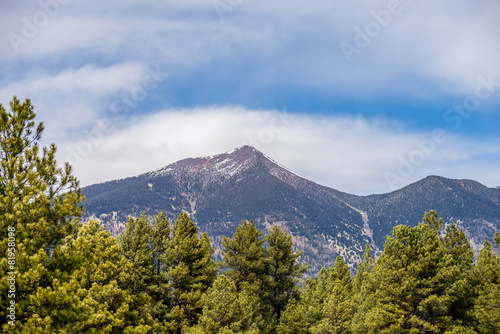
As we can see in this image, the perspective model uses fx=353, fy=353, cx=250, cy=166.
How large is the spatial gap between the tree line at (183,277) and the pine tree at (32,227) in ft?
0.11

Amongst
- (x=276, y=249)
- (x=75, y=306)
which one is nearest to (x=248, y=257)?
(x=276, y=249)

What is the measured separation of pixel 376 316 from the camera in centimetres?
2477

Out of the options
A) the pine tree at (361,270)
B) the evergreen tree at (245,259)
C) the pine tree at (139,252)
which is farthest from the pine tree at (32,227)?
the pine tree at (361,270)

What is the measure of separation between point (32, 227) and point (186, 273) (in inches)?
835

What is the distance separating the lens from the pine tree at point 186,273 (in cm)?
2975

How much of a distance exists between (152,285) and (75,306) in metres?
20.6

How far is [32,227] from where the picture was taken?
34.4ft

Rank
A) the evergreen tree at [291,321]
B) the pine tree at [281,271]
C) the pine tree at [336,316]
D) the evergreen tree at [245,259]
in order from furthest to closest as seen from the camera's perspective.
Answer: the pine tree at [281,271] < the evergreen tree at [245,259] < the evergreen tree at [291,321] < the pine tree at [336,316]

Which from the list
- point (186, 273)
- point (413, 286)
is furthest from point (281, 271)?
point (413, 286)

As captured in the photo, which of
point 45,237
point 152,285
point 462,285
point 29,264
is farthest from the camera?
point 152,285

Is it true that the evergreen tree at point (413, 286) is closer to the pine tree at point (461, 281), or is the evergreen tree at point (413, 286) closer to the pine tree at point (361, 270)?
the pine tree at point (461, 281)

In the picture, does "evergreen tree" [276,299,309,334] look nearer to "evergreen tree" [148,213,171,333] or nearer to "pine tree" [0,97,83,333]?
"evergreen tree" [148,213,171,333]

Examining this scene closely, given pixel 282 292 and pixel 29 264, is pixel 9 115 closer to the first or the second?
pixel 29 264

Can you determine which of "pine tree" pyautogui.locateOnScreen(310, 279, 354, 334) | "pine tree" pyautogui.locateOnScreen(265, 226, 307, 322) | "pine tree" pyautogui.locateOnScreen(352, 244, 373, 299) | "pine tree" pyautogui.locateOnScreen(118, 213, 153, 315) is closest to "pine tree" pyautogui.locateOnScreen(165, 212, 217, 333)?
"pine tree" pyautogui.locateOnScreen(118, 213, 153, 315)
